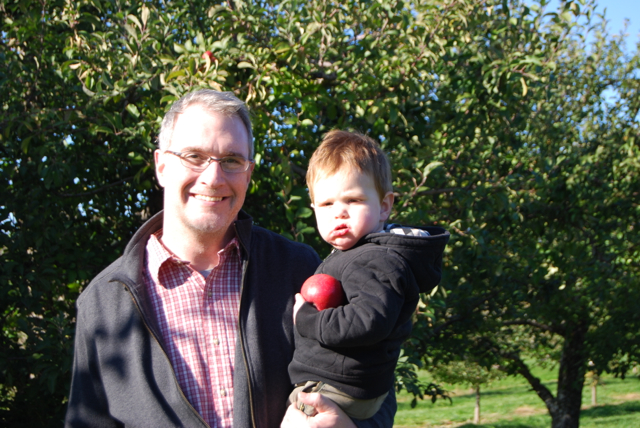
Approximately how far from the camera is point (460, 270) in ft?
16.8

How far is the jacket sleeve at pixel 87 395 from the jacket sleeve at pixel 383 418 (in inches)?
29.3

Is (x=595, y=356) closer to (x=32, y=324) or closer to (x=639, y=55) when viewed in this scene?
(x=639, y=55)

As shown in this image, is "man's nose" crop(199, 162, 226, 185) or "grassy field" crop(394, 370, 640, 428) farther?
"grassy field" crop(394, 370, 640, 428)

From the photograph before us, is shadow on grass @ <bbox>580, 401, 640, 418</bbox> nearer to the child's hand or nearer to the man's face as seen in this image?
the child's hand

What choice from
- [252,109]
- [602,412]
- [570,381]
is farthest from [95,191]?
[602,412]

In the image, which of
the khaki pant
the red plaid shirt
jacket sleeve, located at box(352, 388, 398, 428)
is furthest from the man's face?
jacket sleeve, located at box(352, 388, 398, 428)

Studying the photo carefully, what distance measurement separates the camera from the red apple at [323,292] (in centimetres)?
175

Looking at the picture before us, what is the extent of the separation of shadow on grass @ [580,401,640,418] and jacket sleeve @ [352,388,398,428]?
43.8 ft

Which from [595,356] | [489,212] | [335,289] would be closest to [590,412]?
[595,356]

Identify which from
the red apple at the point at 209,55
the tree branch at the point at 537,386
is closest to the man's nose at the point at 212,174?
the red apple at the point at 209,55

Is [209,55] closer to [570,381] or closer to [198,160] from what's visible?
[198,160]

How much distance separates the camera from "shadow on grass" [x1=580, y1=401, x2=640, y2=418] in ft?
44.5

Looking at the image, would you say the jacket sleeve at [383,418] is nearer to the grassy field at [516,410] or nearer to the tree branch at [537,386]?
the tree branch at [537,386]

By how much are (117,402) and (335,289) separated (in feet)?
2.37
